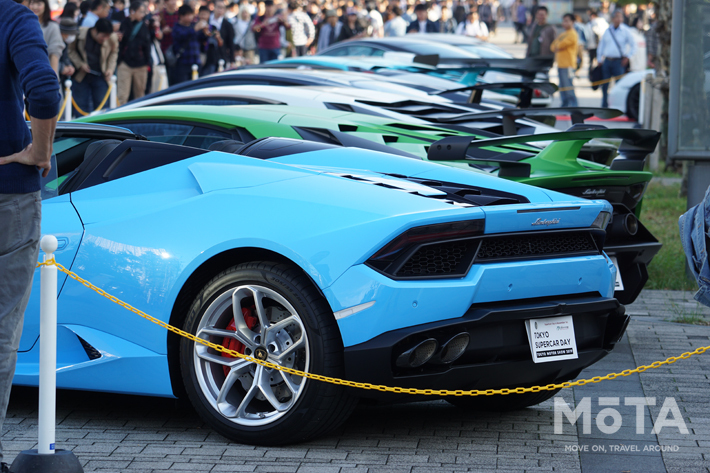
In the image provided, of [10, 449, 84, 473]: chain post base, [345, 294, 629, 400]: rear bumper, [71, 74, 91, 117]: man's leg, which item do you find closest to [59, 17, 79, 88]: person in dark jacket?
[71, 74, 91, 117]: man's leg

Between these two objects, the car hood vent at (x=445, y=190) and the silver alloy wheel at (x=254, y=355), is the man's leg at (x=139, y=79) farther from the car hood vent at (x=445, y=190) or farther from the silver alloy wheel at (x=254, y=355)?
the silver alloy wheel at (x=254, y=355)

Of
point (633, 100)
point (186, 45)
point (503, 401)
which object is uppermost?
point (186, 45)

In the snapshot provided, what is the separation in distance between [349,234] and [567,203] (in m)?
1.05

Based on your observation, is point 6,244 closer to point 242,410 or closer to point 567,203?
point 242,410

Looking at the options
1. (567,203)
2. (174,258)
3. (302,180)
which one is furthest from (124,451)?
(567,203)

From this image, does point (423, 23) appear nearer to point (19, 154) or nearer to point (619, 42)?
point (619, 42)

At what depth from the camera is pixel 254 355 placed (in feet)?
13.6

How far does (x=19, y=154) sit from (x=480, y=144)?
110 inches

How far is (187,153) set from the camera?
4.67 metres

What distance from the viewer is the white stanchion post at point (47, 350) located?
365cm

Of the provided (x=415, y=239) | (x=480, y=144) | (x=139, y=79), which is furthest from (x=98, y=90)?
(x=415, y=239)

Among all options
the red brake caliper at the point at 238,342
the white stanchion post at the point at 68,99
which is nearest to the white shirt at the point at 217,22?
the white stanchion post at the point at 68,99

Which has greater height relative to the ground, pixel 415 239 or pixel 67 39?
pixel 67 39

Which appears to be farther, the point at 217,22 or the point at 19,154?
the point at 217,22
